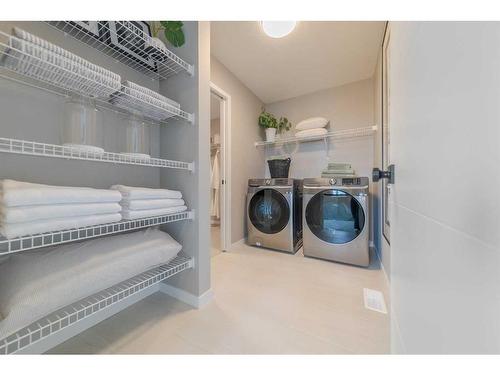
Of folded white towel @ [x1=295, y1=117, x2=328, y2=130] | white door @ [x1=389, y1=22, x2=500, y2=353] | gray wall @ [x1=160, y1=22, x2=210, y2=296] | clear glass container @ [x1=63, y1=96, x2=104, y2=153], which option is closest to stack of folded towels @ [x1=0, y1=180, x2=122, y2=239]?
clear glass container @ [x1=63, y1=96, x2=104, y2=153]

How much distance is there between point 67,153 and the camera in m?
0.79

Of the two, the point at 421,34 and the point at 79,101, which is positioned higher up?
the point at 79,101

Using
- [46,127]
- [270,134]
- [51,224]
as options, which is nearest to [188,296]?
[51,224]

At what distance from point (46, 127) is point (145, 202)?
1.92ft

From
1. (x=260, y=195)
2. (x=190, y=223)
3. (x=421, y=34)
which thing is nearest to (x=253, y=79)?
(x=260, y=195)

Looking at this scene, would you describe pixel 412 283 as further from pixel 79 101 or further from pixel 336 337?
pixel 79 101

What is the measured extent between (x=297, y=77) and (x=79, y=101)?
225cm

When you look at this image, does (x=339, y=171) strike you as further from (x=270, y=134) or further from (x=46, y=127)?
(x=46, y=127)

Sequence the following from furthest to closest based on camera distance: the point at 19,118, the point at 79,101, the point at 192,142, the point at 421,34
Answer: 1. the point at 192,142
2. the point at 79,101
3. the point at 19,118
4. the point at 421,34

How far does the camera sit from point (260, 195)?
2439 millimetres

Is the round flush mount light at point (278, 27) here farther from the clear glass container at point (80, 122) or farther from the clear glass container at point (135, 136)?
the clear glass container at point (80, 122)

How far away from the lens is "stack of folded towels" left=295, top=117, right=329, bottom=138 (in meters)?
2.46

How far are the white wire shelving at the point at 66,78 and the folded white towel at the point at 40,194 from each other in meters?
0.46

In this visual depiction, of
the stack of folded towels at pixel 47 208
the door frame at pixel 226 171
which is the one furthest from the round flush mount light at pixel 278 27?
the stack of folded towels at pixel 47 208
